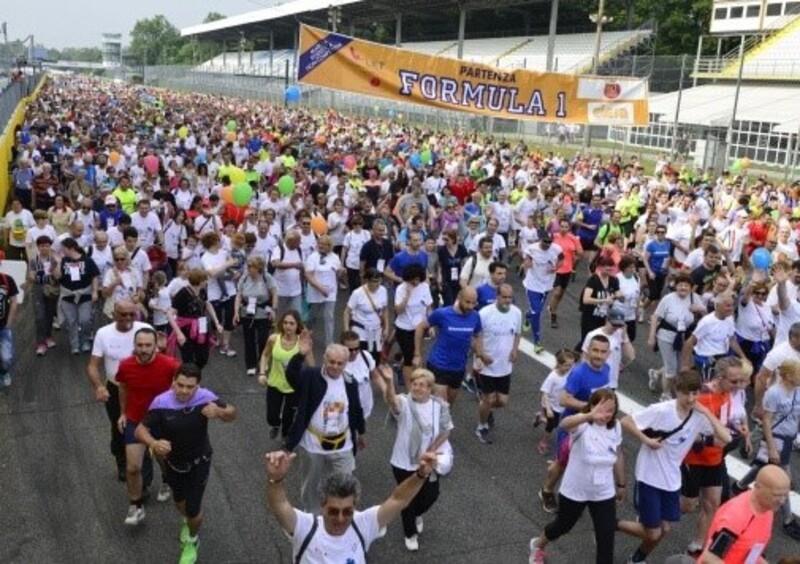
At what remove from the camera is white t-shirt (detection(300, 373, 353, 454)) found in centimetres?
550

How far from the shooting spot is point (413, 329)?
8164 millimetres

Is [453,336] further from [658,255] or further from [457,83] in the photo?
[457,83]

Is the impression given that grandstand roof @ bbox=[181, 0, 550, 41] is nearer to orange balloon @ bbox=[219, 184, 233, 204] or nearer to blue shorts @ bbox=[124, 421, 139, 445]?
orange balloon @ bbox=[219, 184, 233, 204]

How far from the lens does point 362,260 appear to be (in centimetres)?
1005

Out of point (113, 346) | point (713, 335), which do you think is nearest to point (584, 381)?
point (713, 335)

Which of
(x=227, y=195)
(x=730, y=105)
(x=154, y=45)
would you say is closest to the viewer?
(x=227, y=195)

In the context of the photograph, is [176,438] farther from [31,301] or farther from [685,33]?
[685,33]

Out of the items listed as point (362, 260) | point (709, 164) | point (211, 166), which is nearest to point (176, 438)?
point (362, 260)

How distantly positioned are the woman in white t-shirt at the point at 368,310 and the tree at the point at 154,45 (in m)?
150

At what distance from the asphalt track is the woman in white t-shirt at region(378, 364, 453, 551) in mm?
527

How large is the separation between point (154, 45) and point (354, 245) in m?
187

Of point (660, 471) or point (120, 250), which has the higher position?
point (120, 250)

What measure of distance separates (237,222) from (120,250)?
3921 mm

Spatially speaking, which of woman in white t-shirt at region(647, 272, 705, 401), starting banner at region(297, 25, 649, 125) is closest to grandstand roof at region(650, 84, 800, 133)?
starting banner at region(297, 25, 649, 125)
